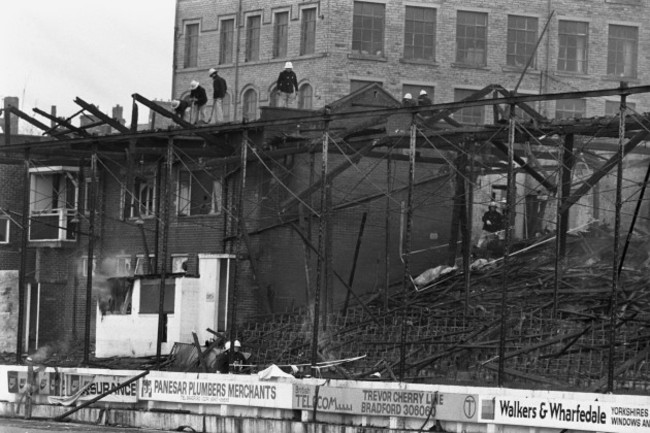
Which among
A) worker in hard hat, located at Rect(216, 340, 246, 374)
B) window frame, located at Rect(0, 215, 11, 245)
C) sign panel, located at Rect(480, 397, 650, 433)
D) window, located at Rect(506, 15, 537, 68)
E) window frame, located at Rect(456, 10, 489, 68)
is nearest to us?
sign panel, located at Rect(480, 397, 650, 433)

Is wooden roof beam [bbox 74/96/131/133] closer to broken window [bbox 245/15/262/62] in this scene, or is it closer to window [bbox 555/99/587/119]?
broken window [bbox 245/15/262/62]

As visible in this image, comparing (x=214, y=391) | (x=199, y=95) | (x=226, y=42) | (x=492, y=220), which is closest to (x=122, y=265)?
(x=199, y=95)

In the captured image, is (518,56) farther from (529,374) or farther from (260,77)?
(529,374)

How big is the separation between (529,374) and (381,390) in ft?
15.0

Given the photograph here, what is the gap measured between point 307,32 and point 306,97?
3.18 metres

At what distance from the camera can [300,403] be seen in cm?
2942

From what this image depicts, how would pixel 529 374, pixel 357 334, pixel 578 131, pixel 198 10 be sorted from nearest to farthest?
pixel 529 374 < pixel 578 131 < pixel 357 334 < pixel 198 10

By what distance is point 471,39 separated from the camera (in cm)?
6056

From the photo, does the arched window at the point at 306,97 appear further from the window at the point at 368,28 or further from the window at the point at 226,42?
the window at the point at 226,42

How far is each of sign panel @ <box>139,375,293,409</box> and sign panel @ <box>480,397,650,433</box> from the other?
5.37 metres

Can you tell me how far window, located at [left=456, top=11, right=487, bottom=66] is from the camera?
198ft

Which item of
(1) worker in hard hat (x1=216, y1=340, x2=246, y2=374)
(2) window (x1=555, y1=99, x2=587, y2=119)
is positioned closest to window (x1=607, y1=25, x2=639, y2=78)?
(2) window (x1=555, y1=99, x2=587, y2=119)

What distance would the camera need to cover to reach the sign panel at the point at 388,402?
26781 mm

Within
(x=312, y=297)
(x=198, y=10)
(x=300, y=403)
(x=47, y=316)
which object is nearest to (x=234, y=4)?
(x=198, y=10)
